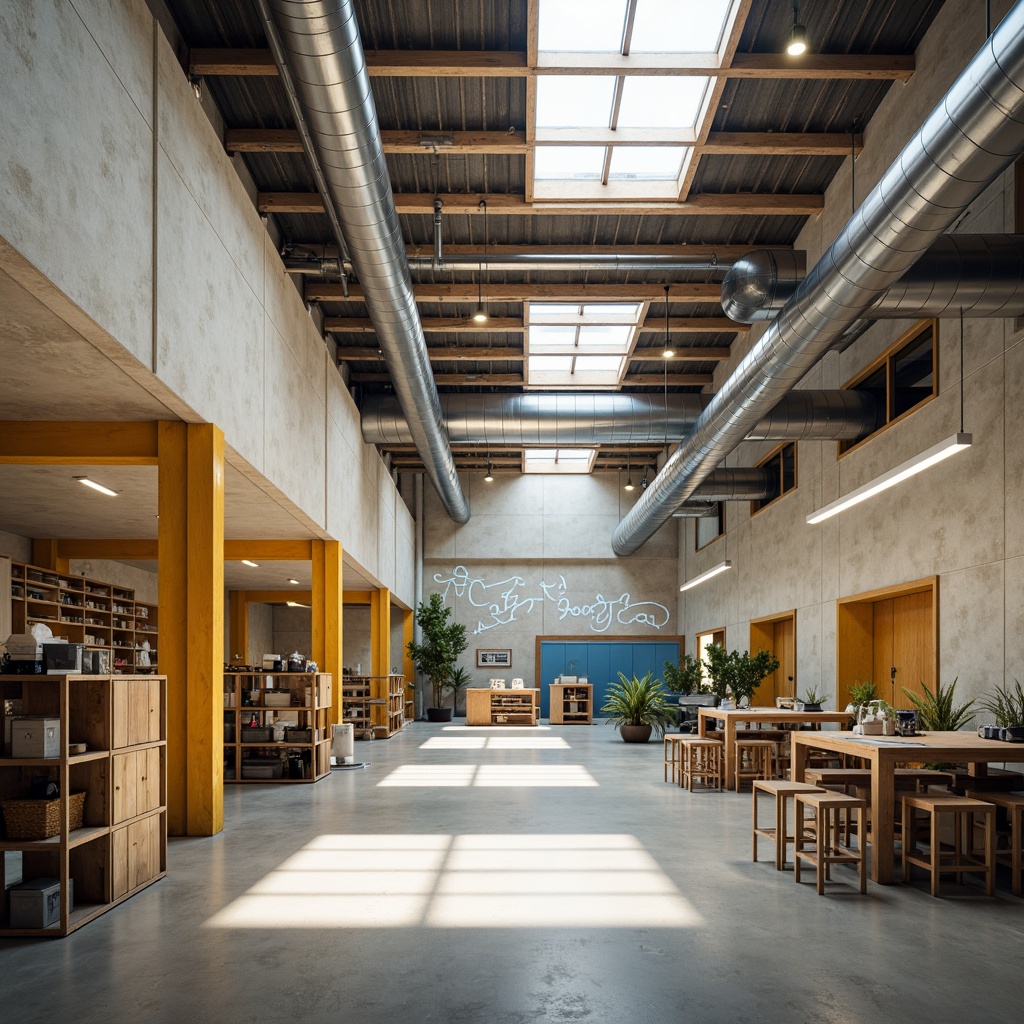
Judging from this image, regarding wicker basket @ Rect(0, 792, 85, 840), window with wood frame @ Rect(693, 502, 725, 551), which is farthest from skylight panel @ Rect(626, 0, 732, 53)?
window with wood frame @ Rect(693, 502, 725, 551)

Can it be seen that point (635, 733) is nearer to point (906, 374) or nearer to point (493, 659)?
point (493, 659)

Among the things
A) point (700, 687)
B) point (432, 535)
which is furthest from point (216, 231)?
point (432, 535)

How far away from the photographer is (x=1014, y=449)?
24.6ft

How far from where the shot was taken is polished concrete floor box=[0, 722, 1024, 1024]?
3.71 m

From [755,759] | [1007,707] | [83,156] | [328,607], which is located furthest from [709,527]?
[83,156]

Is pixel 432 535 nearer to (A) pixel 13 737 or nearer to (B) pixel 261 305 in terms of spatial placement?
(B) pixel 261 305

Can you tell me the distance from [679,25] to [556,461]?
1731 centimetres

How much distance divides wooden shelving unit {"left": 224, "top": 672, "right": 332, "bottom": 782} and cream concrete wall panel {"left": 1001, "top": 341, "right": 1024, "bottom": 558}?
729 cm

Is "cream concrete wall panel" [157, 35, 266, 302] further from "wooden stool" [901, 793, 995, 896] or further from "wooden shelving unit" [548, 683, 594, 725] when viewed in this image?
"wooden shelving unit" [548, 683, 594, 725]

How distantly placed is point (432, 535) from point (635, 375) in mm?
10063

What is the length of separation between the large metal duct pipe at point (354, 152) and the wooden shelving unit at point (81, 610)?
4.88 meters

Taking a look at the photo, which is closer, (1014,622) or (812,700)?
(1014,622)

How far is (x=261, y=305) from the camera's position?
9008mm

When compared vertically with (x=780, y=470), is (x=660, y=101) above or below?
above
